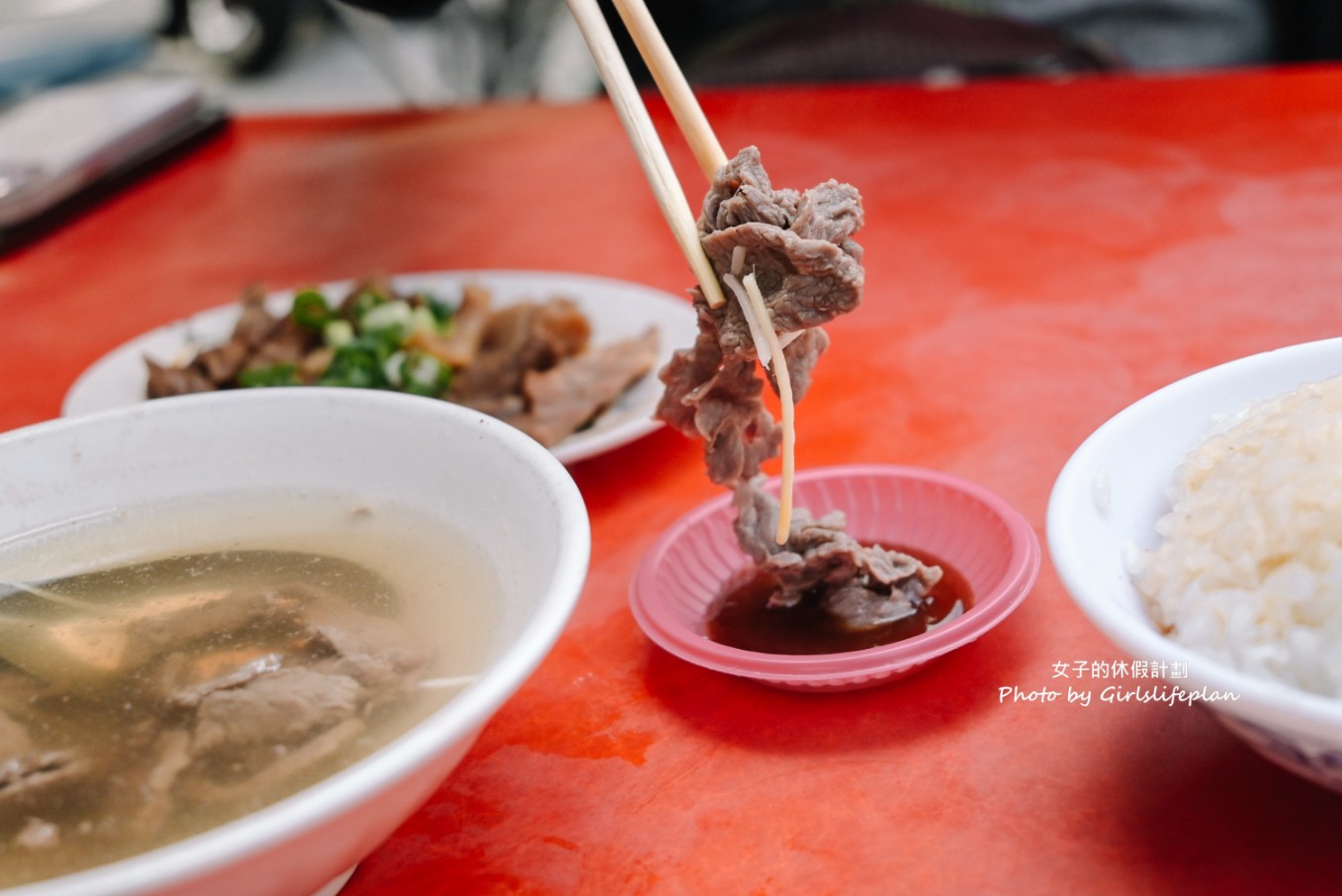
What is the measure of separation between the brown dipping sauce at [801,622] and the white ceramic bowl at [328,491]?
297mm

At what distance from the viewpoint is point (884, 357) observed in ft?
6.77

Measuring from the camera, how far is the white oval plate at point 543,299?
1794mm

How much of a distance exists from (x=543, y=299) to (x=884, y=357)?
68 centimetres

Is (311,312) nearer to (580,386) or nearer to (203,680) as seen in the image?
(580,386)

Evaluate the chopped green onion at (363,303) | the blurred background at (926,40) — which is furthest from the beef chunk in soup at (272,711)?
the blurred background at (926,40)

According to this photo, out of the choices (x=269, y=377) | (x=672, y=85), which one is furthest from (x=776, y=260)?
(x=269, y=377)

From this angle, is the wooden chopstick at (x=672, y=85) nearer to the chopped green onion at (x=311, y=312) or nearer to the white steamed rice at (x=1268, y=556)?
the white steamed rice at (x=1268, y=556)

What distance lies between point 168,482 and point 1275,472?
1.15m

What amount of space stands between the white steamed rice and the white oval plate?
81 cm

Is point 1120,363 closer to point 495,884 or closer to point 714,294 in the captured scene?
point 714,294

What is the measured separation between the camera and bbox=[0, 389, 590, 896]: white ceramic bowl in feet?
2.51

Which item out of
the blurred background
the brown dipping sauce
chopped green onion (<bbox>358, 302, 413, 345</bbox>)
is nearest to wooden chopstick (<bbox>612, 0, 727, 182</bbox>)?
the brown dipping sauce

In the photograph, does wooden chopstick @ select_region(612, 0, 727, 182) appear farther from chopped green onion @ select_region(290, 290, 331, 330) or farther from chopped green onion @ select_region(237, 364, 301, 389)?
chopped green onion @ select_region(290, 290, 331, 330)

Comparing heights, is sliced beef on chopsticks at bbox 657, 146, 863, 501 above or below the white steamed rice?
above
